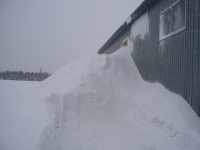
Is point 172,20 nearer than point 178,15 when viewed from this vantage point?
No

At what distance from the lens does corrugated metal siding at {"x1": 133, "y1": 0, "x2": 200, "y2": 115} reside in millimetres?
4543

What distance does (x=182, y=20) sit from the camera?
5305 millimetres

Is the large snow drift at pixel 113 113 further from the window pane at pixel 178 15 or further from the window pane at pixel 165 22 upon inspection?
the window pane at pixel 178 15

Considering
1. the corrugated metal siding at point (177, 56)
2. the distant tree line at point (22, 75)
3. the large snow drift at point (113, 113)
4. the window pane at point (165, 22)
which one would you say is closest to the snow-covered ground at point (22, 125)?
the large snow drift at point (113, 113)

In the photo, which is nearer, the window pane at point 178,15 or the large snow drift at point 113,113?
the large snow drift at point 113,113

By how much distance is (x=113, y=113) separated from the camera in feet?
20.8

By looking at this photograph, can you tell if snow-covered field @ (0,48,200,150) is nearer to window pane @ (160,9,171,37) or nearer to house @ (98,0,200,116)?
house @ (98,0,200,116)

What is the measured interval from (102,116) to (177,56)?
12.6 feet

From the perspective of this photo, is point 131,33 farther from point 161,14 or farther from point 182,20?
point 182,20

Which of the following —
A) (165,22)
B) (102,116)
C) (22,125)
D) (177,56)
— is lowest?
(102,116)

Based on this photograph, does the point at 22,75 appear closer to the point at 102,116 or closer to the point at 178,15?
the point at 102,116

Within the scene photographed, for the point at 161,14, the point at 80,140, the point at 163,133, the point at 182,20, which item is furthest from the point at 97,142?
the point at 161,14

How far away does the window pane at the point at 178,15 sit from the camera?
525cm

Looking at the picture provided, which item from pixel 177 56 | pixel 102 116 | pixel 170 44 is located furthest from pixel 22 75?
pixel 177 56
